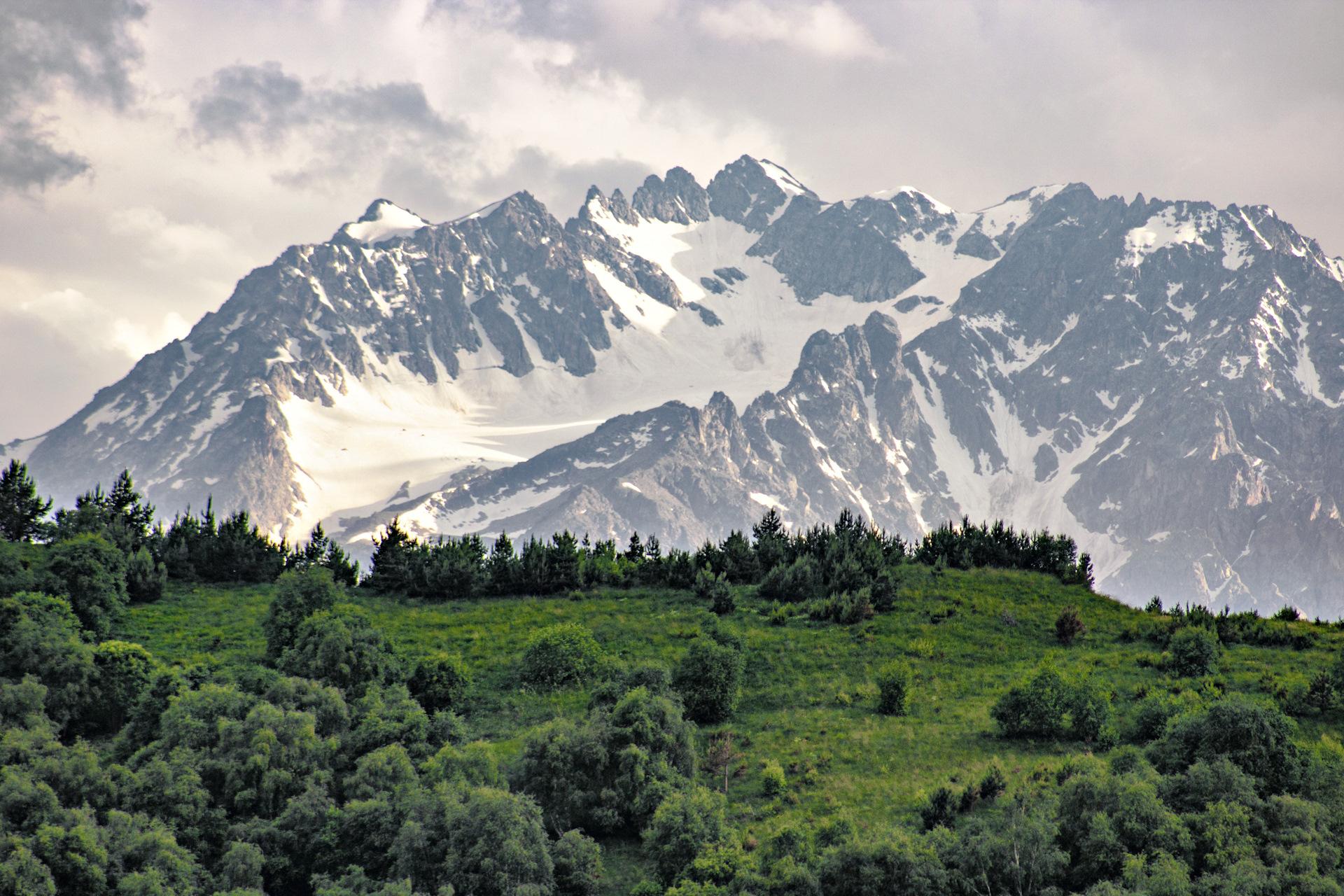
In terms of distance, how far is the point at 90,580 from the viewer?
6369 centimetres

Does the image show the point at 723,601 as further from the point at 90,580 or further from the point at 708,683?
the point at 90,580

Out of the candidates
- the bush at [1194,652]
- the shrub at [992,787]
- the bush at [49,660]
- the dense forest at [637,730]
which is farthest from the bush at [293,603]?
the bush at [1194,652]

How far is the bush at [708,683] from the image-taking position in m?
53.1

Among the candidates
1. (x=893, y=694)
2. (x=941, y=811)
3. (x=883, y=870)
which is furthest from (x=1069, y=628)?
(x=883, y=870)

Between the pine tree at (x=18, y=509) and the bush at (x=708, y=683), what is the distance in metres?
57.8

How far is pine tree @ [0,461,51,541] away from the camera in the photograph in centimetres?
7944

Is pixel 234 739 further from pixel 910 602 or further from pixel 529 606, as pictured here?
pixel 910 602

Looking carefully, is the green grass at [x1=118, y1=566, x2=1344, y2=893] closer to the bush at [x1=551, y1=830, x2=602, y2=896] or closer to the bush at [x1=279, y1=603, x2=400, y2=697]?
the bush at [x1=551, y1=830, x2=602, y2=896]

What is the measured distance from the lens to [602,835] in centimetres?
4231

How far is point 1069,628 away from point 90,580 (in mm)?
66193

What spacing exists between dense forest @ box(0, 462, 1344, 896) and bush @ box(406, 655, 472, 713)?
18 centimetres

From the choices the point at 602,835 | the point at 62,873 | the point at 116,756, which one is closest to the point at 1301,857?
the point at 602,835

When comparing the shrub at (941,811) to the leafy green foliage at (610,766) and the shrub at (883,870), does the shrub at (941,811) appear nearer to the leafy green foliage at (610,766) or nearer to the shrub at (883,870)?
the shrub at (883,870)

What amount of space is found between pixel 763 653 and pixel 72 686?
3935 cm
